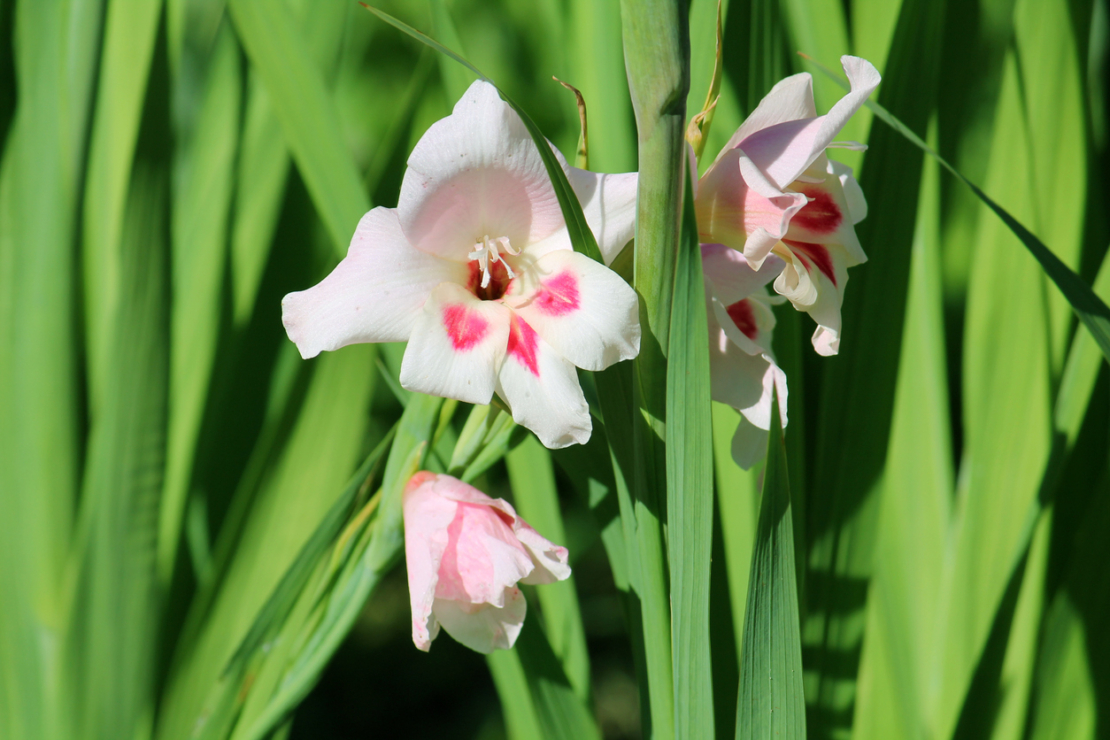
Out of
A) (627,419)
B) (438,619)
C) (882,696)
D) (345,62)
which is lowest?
(882,696)

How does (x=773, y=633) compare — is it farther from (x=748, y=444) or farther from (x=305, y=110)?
(x=305, y=110)

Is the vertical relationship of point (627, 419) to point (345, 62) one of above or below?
below

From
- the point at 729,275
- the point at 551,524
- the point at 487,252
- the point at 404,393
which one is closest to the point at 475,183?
the point at 487,252

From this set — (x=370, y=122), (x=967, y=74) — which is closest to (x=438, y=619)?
(x=967, y=74)

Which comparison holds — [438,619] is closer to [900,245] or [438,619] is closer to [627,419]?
[627,419]

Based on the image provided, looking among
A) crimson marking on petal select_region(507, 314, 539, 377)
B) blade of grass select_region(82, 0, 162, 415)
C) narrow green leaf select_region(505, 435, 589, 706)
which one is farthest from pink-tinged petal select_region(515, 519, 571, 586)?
blade of grass select_region(82, 0, 162, 415)

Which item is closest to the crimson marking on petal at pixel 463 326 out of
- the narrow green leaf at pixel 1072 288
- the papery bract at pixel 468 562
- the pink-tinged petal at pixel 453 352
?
the pink-tinged petal at pixel 453 352
